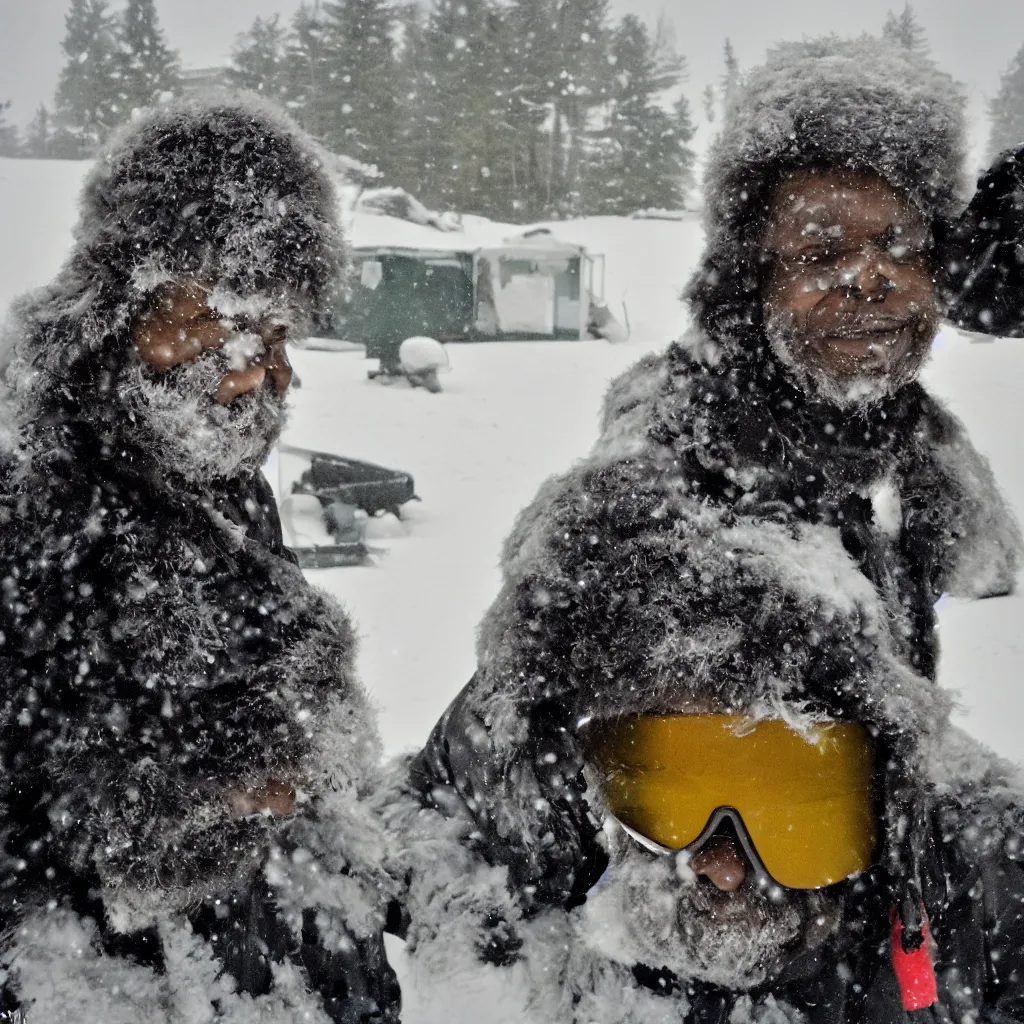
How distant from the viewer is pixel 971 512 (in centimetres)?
183

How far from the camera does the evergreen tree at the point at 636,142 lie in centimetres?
2919

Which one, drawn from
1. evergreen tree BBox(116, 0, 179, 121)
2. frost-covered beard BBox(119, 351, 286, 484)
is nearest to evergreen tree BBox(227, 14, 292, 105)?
evergreen tree BBox(116, 0, 179, 121)

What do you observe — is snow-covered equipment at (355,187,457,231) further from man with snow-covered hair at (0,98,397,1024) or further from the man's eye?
the man's eye

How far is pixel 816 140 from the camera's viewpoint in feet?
5.31

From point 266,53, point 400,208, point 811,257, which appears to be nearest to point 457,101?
point 266,53

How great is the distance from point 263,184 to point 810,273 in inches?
41.7

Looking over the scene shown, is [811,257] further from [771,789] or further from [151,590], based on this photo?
[151,590]

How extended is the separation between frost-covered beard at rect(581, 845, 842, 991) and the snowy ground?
500 millimetres

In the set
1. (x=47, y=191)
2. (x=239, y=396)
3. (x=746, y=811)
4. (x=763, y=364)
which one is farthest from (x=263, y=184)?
(x=47, y=191)

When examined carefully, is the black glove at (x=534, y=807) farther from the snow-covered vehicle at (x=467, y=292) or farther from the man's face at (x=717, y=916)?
the snow-covered vehicle at (x=467, y=292)

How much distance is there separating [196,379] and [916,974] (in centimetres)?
167

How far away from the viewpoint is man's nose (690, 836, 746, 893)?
1666mm

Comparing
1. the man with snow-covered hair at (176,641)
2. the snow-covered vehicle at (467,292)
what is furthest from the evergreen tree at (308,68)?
the man with snow-covered hair at (176,641)

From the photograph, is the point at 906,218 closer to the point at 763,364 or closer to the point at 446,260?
the point at 763,364
